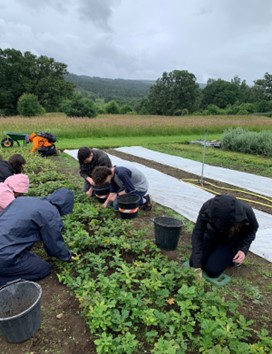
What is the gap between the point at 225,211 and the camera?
2314 mm

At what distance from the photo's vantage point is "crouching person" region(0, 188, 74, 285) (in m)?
2.33

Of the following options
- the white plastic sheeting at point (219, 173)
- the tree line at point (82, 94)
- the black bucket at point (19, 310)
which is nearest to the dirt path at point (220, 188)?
the white plastic sheeting at point (219, 173)

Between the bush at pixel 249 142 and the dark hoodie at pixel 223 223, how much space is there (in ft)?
25.1

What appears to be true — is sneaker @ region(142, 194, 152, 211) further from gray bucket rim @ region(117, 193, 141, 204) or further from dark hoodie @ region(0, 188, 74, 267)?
dark hoodie @ region(0, 188, 74, 267)

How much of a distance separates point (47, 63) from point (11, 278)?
43.3m

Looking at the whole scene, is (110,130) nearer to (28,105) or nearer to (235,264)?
(235,264)

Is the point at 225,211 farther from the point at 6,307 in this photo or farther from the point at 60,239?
the point at 6,307

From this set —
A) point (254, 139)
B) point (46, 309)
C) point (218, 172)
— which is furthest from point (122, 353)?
point (254, 139)

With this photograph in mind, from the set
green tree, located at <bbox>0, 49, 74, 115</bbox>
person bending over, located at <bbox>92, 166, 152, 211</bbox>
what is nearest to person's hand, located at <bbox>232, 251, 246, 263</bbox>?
person bending over, located at <bbox>92, 166, 152, 211</bbox>

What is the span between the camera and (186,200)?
4.95 m

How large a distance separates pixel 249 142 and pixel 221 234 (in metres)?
8.12

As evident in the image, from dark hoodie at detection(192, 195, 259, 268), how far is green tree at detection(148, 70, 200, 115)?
50.4 metres

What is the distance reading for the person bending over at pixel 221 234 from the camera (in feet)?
7.66

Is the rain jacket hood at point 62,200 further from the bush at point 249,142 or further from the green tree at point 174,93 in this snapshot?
the green tree at point 174,93
